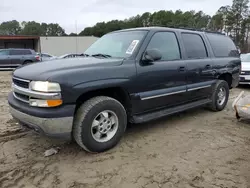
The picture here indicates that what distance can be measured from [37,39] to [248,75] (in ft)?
110

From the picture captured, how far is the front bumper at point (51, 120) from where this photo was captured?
115 inches

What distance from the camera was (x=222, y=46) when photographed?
593 cm

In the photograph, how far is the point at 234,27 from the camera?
49.7 metres

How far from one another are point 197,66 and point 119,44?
5.52 ft

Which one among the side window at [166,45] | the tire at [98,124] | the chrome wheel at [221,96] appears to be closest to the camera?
the tire at [98,124]

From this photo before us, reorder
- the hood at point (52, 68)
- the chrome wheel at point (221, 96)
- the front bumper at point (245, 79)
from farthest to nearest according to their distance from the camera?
the front bumper at point (245, 79) < the chrome wheel at point (221, 96) < the hood at point (52, 68)

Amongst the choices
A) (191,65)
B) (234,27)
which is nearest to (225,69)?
→ (191,65)

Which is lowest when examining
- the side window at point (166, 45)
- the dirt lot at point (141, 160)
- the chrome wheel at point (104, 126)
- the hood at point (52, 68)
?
the dirt lot at point (141, 160)

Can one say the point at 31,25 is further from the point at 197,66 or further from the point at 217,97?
the point at 197,66

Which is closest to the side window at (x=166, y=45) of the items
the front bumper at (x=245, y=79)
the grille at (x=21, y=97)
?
the grille at (x=21, y=97)

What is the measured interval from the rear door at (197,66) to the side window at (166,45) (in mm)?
273

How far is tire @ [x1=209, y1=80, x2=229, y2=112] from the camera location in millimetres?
5504

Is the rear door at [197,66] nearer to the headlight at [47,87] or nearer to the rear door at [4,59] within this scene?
the headlight at [47,87]

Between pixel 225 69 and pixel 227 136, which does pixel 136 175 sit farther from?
pixel 225 69
